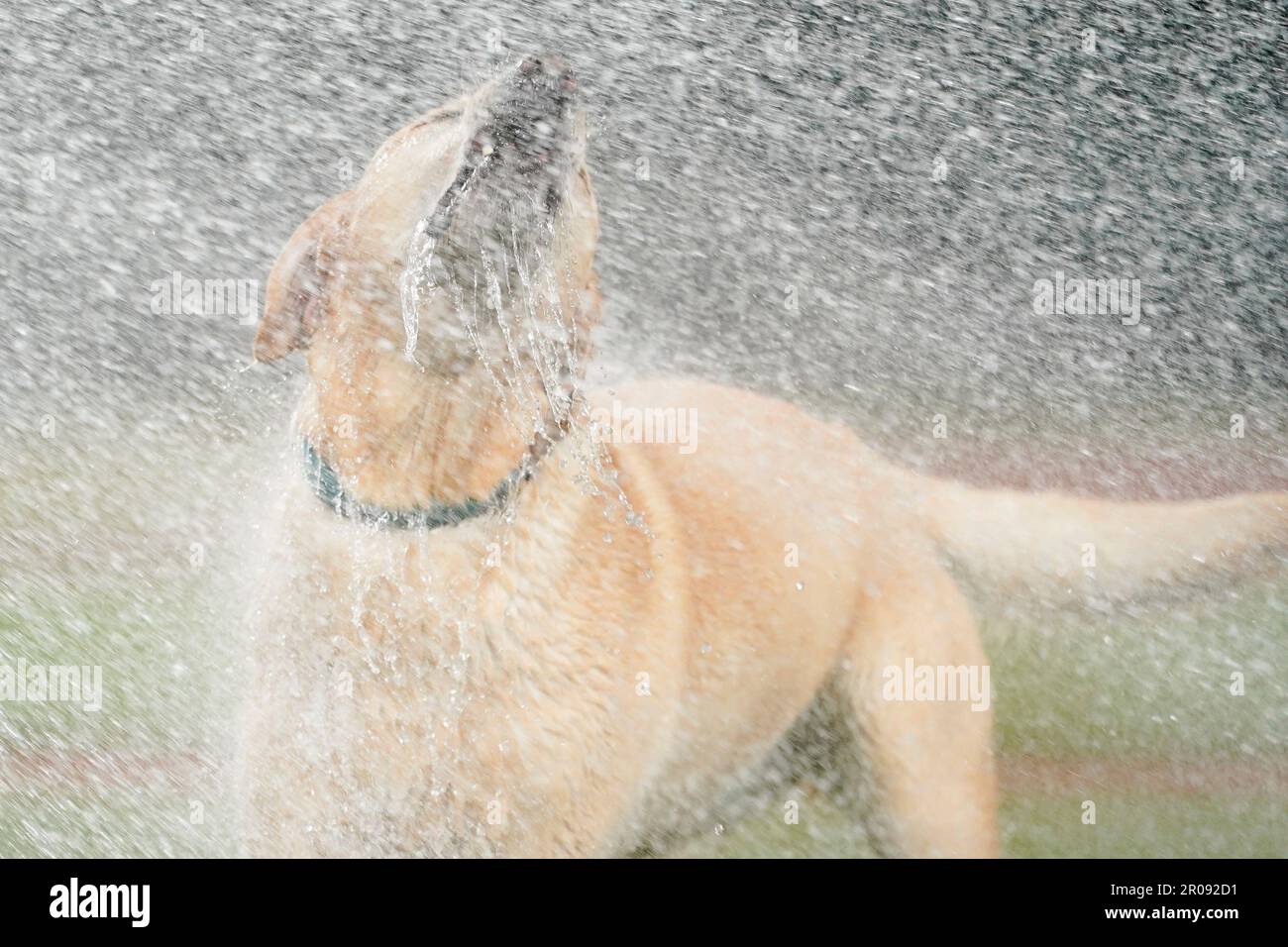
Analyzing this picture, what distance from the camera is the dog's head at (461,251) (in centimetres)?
174

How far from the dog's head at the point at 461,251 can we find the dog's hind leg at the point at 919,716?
0.86m

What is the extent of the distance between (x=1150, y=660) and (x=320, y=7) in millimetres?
5318

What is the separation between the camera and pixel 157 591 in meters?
4.57

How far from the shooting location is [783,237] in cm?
563

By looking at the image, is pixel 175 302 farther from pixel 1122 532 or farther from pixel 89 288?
pixel 1122 532

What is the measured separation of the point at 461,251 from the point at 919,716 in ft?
4.30

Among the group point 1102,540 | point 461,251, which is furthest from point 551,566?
point 1102,540

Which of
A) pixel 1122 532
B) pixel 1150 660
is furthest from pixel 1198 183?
pixel 1122 532

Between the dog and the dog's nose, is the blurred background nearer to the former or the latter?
the dog

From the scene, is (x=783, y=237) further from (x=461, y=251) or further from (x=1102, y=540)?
(x=461, y=251)

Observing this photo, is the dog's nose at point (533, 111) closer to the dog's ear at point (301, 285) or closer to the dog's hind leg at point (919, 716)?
the dog's ear at point (301, 285)

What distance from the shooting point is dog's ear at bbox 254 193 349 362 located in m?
1.84

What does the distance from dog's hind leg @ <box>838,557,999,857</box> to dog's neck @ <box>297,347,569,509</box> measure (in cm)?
85

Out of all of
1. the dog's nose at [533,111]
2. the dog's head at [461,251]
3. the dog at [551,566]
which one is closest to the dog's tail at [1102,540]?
the dog at [551,566]
